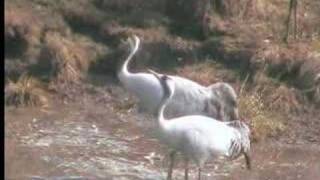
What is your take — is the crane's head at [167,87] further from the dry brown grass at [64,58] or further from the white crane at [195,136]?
the dry brown grass at [64,58]

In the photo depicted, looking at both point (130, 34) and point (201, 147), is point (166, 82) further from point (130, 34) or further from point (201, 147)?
point (130, 34)

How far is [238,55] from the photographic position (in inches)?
443

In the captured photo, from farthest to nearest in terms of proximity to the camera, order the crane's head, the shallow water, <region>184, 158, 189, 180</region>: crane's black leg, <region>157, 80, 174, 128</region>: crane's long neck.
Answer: the shallow water < <region>184, 158, 189, 180</region>: crane's black leg < the crane's head < <region>157, 80, 174, 128</region>: crane's long neck

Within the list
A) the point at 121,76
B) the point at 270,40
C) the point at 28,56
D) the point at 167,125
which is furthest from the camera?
the point at 270,40

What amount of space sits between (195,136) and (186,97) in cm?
112

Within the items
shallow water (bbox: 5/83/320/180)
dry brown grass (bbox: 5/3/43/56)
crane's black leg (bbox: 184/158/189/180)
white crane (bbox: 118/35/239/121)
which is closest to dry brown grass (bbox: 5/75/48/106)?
shallow water (bbox: 5/83/320/180)

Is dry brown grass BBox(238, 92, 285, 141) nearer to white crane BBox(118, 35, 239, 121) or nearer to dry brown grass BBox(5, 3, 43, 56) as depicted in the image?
white crane BBox(118, 35, 239, 121)

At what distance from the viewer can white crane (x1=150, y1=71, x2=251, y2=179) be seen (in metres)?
7.41

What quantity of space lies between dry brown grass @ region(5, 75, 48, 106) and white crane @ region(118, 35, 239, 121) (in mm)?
1269

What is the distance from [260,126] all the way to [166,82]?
7.28 feet

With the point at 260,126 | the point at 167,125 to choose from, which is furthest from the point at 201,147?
the point at 260,126

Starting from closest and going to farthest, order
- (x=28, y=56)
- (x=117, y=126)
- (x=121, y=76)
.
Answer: (x=121, y=76), (x=117, y=126), (x=28, y=56)

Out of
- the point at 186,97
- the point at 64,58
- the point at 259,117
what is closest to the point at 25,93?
the point at 64,58

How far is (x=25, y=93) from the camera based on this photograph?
31.9ft
